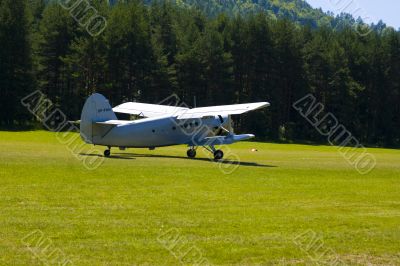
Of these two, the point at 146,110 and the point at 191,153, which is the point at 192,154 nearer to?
the point at 191,153

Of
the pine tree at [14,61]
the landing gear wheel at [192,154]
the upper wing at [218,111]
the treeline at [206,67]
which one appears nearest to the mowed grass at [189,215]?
the upper wing at [218,111]

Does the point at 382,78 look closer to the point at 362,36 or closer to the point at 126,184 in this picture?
the point at 362,36

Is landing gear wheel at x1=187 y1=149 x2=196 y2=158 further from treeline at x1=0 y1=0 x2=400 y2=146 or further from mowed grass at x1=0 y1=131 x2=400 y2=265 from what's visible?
treeline at x1=0 y1=0 x2=400 y2=146

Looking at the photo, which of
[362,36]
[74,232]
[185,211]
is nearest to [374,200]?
[185,211]

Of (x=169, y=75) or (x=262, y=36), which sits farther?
(x=262, y=36)

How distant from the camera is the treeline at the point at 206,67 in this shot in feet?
231

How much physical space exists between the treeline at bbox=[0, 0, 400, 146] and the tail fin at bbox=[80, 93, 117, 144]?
38771 millimetres

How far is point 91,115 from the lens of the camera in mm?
29375

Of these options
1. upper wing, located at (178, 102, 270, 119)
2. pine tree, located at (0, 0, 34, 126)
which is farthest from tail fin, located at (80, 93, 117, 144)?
pine tree, located at (0, 0, 34, 126)

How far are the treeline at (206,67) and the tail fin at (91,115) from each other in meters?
38.8

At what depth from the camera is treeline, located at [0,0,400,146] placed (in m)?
70.4

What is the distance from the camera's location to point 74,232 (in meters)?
11.9

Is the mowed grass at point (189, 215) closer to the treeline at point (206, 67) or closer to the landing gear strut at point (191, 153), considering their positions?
the landing gear strut at point (191, 153)

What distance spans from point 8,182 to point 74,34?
59683 mm
